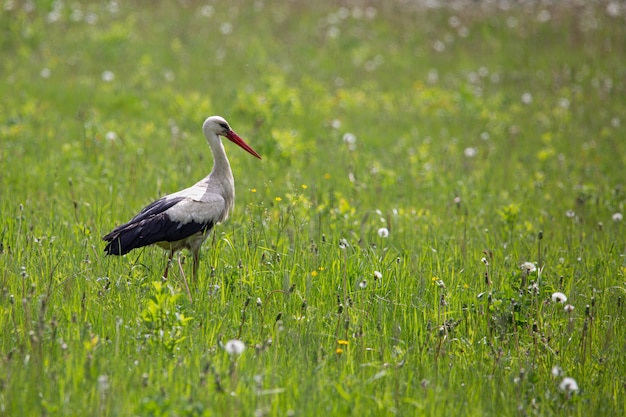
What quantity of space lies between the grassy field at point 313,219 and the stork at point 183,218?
0.16 meters

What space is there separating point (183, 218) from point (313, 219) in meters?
1.68

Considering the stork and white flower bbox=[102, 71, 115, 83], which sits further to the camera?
white flower bbox=[102, 71, 115, 83]

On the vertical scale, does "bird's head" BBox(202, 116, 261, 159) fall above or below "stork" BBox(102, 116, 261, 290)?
above

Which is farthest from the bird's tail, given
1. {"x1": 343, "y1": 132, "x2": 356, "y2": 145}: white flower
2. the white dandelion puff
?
{"x1": 343, "y1": 132, "x2": 356, "y2": 145}: white flower

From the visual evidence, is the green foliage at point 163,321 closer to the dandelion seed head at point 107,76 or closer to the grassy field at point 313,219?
the grassy field at point 313,219

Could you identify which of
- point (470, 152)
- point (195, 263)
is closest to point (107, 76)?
point (470, 152)

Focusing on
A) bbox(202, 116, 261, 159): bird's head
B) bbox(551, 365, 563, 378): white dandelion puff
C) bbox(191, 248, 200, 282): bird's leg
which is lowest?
bbox(191, 248, 200, 282): bird's leg

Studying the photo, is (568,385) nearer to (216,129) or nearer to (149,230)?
(149,230)

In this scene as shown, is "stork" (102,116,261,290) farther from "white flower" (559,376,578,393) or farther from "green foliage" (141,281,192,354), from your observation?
"white flower" (559,376,578,393)

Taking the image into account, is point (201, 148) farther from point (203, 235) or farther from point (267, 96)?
point (203, 235)

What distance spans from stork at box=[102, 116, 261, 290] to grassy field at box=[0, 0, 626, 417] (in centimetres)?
16

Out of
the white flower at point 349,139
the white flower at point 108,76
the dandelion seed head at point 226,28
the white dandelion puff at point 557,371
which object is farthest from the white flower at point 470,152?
the dandelion seed head at point 226,28

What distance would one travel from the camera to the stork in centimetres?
515

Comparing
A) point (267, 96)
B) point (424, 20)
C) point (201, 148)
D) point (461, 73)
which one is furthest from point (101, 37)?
point (424, 20)
